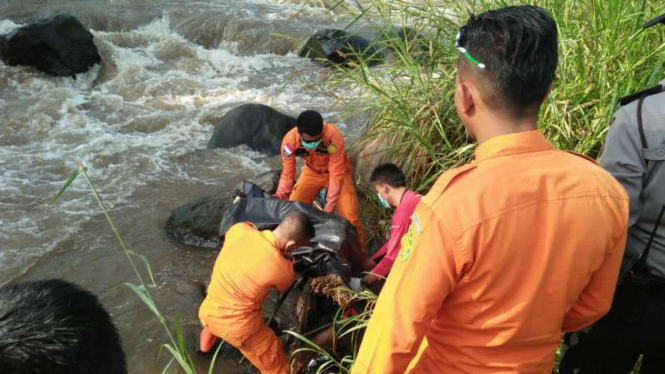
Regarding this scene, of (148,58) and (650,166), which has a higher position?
(650,166)

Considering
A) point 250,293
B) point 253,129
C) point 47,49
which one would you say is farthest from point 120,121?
point 250,293

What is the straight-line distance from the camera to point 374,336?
1.16m

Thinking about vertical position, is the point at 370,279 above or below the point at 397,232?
below

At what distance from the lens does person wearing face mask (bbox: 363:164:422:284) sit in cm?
302

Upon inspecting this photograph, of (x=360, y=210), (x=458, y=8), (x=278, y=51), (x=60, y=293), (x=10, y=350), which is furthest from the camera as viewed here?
(x=278, y=51)

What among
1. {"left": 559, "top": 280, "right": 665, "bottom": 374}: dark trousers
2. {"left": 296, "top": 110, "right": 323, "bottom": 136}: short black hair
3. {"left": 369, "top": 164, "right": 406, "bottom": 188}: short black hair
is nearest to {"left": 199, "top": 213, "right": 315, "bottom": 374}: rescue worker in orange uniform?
{"left": 369, "top": 164, "right": 406, "bottom": 188}: short black hair

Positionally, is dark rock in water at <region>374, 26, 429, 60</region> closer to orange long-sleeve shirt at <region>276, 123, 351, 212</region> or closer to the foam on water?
orange long-sleeve shirt at <region>276, 123, 351, 212</region>

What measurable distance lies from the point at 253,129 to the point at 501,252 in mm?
5288

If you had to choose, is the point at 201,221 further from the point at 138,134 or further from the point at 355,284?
the point at 138,134

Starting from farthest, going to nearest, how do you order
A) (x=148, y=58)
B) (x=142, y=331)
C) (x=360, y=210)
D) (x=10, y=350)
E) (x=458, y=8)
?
(x=148, y=58)
(x=360, y=210)
(x=458, y=8)
(x=142, y=331)
(x=10, y=350)

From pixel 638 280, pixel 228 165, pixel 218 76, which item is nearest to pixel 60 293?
pixel 638 280

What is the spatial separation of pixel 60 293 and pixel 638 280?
2.00 m

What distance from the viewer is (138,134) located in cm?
663

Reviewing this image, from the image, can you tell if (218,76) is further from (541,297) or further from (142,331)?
(541,297)
